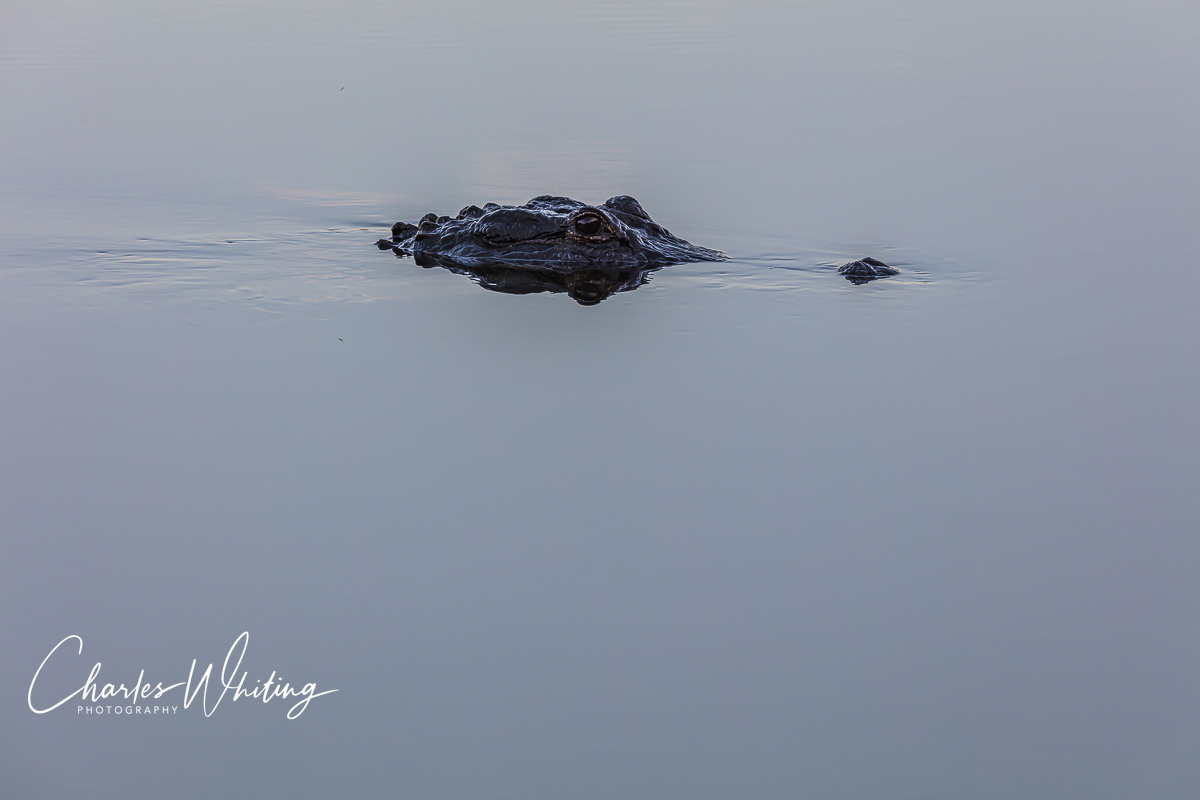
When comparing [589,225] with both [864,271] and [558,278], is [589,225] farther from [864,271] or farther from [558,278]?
[864,271]

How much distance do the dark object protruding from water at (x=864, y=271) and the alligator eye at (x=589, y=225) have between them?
215cm

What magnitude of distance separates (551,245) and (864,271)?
9.10 feet

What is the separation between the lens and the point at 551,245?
11.3 meters

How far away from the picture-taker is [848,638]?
5266 mm

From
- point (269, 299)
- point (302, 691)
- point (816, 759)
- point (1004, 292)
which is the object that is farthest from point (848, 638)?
point (269, 299)

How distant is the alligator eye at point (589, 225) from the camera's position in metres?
11.1

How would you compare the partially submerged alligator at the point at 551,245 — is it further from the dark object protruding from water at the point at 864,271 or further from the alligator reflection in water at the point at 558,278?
the dark object protruding from water at the point at 864,271

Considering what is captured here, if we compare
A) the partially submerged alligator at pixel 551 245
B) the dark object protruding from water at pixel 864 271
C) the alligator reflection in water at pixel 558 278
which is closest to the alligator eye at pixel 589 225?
the partially submerged alligator at pixel 551 245

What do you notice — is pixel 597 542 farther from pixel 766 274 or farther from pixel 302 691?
pixel 766 274

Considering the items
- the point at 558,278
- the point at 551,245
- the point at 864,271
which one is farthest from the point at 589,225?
the point at 864,271

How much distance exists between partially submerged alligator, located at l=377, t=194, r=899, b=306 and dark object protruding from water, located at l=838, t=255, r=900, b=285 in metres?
1.20

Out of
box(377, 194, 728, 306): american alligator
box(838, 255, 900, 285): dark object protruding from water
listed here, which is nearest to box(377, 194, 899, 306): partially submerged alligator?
box(377, 194, 728, 306): american alligator

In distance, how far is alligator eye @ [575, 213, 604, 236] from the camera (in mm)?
11086

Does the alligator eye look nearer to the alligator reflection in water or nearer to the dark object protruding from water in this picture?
the alligator reflection in water
